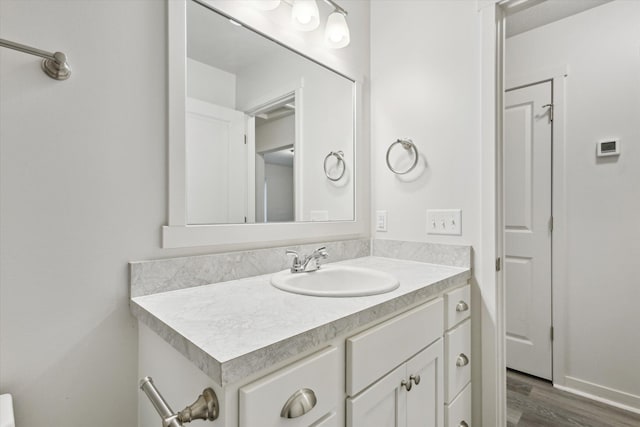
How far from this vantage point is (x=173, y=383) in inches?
28.0

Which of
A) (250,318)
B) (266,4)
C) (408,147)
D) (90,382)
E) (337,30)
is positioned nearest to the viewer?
(250,318)

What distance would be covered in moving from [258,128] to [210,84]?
9.7 inches

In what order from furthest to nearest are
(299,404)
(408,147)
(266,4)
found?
1. (408,147)
2. (266,4)
3. (299,404)

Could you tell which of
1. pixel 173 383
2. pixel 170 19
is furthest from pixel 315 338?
pixel 170 19

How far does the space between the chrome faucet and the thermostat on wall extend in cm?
182

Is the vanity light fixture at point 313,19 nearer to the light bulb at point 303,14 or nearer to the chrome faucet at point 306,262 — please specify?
the light bulb at point 303,14

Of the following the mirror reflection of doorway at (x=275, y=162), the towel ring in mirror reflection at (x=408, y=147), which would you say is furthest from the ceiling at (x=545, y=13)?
the mirror reflection of doorway at (x=275, y=162)

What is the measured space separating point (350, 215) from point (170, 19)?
44.4 inches

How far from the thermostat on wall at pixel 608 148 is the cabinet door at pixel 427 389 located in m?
1.65

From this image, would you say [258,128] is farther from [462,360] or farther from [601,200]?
[601,200]

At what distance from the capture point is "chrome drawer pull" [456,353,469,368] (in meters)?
1.20

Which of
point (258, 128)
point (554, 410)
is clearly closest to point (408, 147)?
point (258, 128)

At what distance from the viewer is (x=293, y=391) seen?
0.62 metres

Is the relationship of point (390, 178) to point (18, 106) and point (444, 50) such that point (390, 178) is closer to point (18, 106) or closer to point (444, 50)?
point (444, 50)
